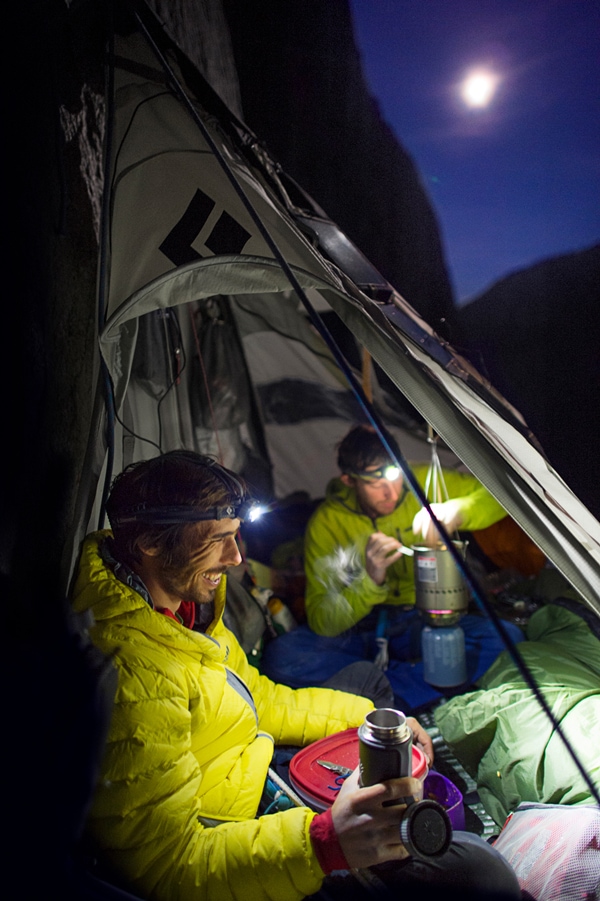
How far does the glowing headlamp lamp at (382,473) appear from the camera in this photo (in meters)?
2.62

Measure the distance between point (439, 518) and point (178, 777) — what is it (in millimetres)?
1348

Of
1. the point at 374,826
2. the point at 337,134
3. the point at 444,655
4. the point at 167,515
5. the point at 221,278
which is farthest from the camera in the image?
the point at 337,134

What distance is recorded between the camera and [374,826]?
0.94 m

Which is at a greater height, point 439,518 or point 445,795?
point 439,518

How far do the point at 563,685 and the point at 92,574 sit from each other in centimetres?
150

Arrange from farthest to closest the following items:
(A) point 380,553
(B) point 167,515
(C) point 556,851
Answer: (A) point 380,553
(B) point 167,515
(C) point 556,851

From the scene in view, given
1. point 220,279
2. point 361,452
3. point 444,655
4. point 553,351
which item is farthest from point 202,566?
point 553,351

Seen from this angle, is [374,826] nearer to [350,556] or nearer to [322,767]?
[322,767]

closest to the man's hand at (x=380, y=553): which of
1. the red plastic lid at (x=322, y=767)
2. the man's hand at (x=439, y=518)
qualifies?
the man's hand at (x=439, y=518)

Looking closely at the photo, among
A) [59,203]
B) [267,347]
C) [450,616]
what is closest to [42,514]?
[59,203]

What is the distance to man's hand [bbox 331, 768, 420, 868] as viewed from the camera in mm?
941

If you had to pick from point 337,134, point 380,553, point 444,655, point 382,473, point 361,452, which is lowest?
point 444,655

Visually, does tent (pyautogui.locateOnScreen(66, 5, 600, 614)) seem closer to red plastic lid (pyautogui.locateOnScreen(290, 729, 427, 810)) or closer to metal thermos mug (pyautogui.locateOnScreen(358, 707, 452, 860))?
metal thermos mug (pyautogui.locateOnScreen(358, 707, 452, 860))

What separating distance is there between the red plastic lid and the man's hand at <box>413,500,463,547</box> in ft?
2.71
